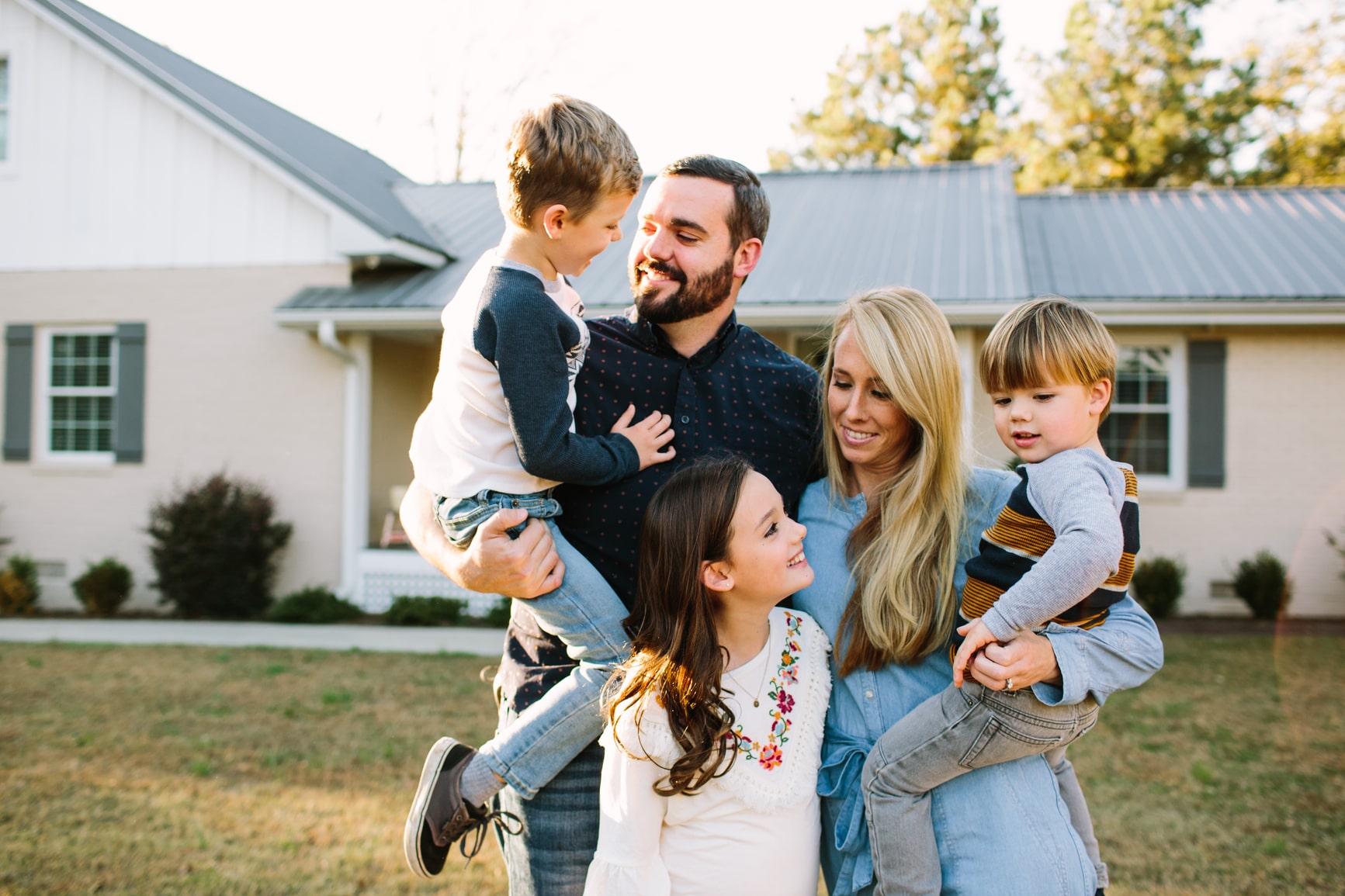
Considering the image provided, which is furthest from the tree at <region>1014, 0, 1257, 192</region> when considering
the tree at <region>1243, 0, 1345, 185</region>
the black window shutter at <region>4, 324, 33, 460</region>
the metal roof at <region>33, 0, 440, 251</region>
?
the black window shutter at <region>4, 324, 33, 460</region>

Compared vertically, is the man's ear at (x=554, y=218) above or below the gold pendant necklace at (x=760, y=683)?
above

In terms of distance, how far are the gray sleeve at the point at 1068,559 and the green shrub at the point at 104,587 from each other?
1121 centimetres

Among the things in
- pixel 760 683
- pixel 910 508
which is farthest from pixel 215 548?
pixel 910 508

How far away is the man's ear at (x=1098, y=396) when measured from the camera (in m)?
2.13

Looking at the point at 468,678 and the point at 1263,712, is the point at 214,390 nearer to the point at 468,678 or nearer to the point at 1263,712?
the point at 468,678

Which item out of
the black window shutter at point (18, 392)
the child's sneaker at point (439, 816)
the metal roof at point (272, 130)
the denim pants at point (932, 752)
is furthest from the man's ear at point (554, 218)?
the black window shutter at point (18, 392)

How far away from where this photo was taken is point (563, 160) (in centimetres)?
215

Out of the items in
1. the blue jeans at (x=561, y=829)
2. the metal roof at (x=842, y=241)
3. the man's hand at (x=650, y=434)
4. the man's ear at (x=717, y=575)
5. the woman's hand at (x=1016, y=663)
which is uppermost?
the metal roof at (x=842, y=241)

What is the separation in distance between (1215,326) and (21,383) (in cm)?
1337

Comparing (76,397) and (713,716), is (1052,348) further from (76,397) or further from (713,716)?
(76,397)

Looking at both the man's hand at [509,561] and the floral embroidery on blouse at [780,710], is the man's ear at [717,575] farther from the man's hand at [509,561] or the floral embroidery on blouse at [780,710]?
the man's hand at [509,561]

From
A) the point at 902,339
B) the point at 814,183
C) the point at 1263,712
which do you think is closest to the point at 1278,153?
the point at 814,183

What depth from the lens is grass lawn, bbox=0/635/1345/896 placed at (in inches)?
166

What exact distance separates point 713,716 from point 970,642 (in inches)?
21.6
